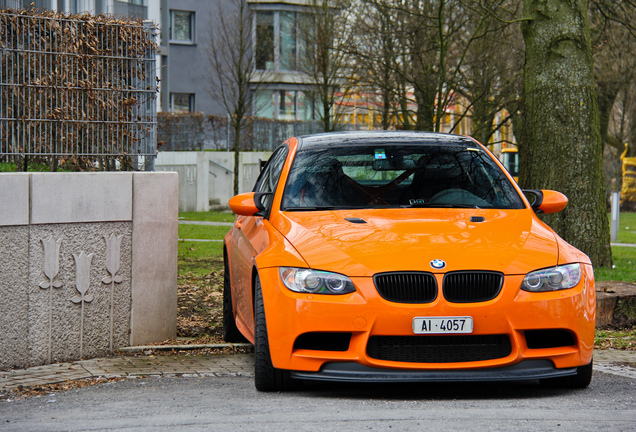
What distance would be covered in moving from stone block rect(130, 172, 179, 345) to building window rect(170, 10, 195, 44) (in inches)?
1396

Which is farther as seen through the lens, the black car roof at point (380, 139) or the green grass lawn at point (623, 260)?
the green grass lawn at point (623, 260)

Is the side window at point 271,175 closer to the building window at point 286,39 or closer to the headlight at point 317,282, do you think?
the headlight at point 317,282

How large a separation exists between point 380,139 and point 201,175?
24.4m

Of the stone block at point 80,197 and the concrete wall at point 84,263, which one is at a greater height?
the stone block at point 80,197

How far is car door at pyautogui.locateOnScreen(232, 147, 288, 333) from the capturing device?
20.1 feet

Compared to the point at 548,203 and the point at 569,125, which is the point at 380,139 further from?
the point at 569,125

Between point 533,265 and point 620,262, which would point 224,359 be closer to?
point 533,265

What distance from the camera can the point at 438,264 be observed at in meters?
5.16

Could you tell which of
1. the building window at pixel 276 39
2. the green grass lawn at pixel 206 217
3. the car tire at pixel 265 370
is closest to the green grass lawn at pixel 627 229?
the green grass lawn at pixel 206 217

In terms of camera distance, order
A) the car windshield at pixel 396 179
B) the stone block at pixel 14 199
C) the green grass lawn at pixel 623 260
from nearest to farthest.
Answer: the car windshield at pixel 396 179, the stone block at pixel 14 199, the green grass lawn at pixel 623 260

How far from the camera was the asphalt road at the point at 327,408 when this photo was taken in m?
4.61

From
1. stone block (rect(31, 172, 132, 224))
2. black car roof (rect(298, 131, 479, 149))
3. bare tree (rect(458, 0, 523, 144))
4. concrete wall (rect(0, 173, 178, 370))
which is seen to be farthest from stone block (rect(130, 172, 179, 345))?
bare tree (rect(458, 0, 523, 144))

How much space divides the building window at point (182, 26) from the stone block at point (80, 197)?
35645mm

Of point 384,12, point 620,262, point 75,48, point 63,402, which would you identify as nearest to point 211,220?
point 384,12
